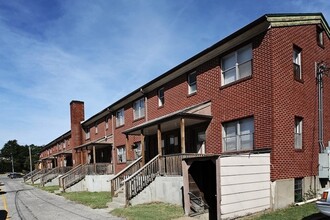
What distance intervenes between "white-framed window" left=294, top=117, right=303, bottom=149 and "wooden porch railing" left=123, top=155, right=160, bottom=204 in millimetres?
6772

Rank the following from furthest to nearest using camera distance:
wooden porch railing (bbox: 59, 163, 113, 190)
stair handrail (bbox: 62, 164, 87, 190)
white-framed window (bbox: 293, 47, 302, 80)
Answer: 1. stair handrail (bbox: 62, 164, 87, 190)
2. wooden porch railing (bbox: 59, 163, 113, 190)
3. white-framed window (bbox: 293, 47, 302, 80)

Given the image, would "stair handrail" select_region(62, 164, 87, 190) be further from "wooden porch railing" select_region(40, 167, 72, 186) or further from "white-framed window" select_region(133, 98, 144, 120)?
"wooden porch railing" select_region(40, 167, 72, 186)

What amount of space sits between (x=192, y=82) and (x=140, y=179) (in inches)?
241

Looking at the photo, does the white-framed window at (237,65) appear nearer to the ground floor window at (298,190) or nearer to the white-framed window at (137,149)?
the ground floor window at (298,190)

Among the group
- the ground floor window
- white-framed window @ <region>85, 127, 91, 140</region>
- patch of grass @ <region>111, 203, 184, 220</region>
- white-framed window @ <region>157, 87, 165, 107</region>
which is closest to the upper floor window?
the ground floor window

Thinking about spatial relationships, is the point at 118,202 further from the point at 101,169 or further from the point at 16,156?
the point at 16,156

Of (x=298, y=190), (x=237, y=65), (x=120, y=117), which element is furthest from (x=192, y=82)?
(x=120, y=117)

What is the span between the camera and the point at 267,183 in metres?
11.9

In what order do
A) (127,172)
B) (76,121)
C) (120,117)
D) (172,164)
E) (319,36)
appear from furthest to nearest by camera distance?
1. (76,121)
2. (120,117)
3. (127,172)
4. (319,36)
5. (172,164)

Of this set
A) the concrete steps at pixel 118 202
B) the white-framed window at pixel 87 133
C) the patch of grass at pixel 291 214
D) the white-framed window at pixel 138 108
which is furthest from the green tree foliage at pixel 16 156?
the patch of grass at pixel 291 214

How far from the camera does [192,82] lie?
17.9 metres

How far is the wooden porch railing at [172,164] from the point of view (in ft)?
47.1

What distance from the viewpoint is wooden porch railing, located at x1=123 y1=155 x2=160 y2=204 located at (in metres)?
15.1

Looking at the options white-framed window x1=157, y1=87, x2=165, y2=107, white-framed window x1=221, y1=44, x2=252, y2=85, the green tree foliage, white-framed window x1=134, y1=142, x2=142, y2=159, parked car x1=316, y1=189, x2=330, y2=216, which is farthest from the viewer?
the green tree foliage
